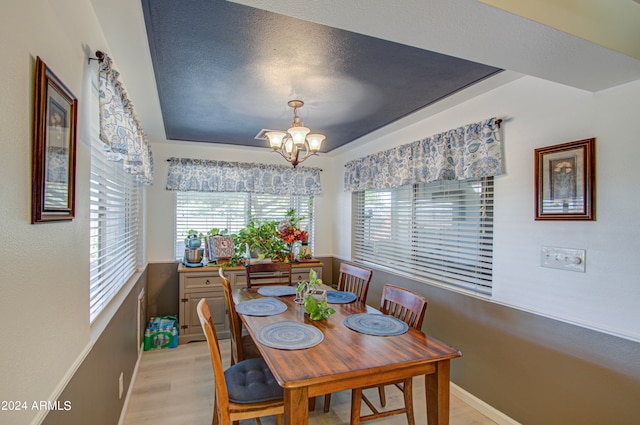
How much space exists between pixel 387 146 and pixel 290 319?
2272 millimetres

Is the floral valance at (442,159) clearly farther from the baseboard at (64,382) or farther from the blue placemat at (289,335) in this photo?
the baseboard at (64,382)

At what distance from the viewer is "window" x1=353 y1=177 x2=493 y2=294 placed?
8.45ft

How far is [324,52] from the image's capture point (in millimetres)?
1877

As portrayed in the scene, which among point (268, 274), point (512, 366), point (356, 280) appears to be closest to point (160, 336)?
point (268, 274)

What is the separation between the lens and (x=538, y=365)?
209cm

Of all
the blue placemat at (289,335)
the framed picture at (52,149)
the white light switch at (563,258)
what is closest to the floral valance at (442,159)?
the white light switch at (563,258)

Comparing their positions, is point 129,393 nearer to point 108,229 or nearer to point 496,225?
point 108,229

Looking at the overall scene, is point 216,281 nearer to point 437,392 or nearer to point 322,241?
point 322,241

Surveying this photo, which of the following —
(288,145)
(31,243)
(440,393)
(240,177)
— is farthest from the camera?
(240,177)

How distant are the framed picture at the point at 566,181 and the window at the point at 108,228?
2603 millimetres

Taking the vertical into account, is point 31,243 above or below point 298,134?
below

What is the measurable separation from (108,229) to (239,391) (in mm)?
1410

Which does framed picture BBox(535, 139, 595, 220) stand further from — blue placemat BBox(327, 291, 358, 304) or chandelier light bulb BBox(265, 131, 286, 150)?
chandelier light bulb BBox(265, 131, 286, 150)

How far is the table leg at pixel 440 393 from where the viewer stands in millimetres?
1669
